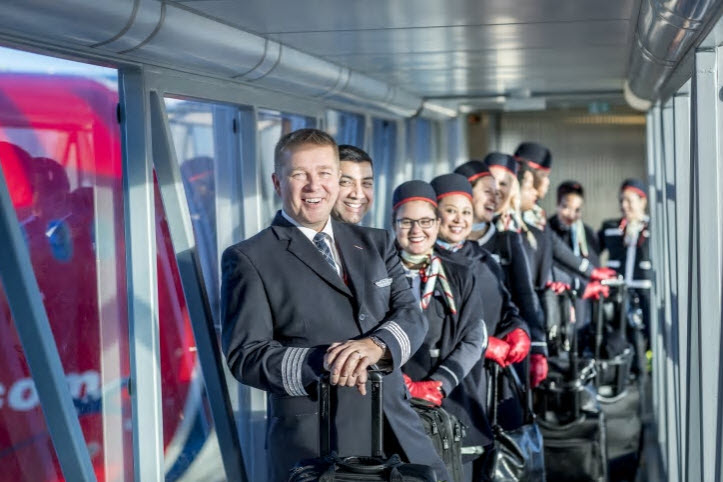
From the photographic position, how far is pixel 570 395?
657cm

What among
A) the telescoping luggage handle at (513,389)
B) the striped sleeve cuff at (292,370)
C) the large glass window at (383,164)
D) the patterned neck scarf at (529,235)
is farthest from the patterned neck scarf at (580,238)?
the striped sleeve cuff at (292,370)

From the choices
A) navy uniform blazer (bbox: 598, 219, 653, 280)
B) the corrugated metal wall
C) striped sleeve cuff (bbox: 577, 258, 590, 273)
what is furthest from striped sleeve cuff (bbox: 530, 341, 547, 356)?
the corrugated metal wall

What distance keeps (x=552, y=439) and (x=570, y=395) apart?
261 millimetres

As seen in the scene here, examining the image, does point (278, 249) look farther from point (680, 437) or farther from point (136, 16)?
point (680, 437)

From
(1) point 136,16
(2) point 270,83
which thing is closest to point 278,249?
(1) point 136,16

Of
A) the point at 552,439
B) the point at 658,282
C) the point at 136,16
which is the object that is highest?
the point at 136,16

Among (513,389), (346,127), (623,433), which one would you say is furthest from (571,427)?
(346,127)

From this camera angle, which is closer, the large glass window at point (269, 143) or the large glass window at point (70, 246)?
the large glass window at point (70, 246)

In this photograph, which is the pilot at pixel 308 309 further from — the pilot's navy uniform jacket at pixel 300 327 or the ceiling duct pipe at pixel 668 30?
the ceiling duct pipe at pixel 668 30

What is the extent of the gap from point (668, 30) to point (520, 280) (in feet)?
9.11

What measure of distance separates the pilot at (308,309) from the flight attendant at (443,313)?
1313mm

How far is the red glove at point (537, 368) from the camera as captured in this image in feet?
20.6

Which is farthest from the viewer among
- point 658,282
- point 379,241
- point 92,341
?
point 658,282

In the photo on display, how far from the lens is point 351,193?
5109 millimetres
